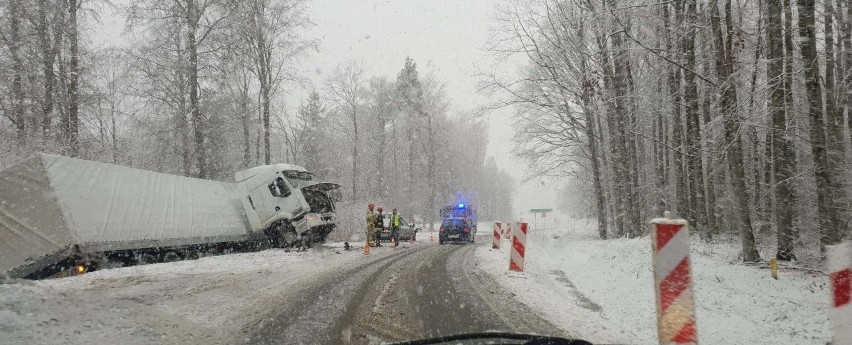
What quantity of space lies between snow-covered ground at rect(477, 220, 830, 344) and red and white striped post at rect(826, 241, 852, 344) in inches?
73.0

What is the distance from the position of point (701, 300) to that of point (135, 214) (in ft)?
41.1

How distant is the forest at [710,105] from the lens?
30.1 ft

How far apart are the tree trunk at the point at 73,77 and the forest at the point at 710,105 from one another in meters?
18.0

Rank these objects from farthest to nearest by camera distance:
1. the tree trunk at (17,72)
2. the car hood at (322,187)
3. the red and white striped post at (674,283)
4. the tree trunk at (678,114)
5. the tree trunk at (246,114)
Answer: the tree trunk at (246,114), the tree trunk at (17,72), the car hood at (322,187), the tree trunk at (678,114), the red and white striped post at (674,283)

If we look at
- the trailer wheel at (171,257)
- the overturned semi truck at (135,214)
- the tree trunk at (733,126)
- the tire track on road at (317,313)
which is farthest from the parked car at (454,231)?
the tree trunk at (733,126)

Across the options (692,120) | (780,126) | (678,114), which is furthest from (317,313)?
(678,114)

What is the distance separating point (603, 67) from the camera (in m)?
18.9

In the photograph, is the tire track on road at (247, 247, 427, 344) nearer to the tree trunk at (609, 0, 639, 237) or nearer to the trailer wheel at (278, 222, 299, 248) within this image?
the trailer wheel at (278, 222, 299, 248)

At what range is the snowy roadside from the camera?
178 inches

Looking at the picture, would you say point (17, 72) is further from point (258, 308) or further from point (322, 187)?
point (258, 308)

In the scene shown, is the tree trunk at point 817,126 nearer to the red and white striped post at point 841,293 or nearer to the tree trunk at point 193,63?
the red and white striped post at point 841,293

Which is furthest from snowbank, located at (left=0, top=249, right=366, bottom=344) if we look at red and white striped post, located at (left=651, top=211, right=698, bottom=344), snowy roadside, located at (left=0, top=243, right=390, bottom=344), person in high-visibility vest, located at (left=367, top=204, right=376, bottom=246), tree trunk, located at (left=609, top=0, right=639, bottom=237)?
tree trunk, located at (left=609, top=0, right=639, bottom=237)

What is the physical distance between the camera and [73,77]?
65.8 feet

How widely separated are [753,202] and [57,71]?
105 feet
